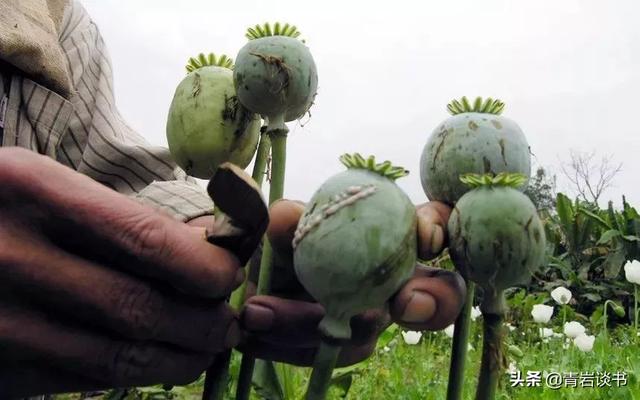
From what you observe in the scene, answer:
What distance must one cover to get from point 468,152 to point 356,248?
189 mm

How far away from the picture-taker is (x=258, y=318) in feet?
2.47

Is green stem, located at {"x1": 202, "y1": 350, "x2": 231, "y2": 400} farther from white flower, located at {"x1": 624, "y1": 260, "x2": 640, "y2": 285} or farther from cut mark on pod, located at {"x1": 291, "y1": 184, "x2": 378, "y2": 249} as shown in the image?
white flower, located at {"x1": 624, "y1": 260, "x2": 640, "y2": 285}

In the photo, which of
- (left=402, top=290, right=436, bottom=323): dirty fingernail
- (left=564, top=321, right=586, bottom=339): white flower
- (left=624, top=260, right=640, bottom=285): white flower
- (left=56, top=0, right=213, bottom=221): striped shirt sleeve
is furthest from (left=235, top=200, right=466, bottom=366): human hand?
(left=624, top=260, right=640, bottom=285): white flower

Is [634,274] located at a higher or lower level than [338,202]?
higher

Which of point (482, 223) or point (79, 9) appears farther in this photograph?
point (79, 9)

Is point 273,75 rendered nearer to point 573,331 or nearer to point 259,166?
point 259,166

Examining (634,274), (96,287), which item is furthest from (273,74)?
(634,274)

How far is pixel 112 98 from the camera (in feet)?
6.92

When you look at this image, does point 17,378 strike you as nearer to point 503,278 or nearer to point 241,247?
point 241,247

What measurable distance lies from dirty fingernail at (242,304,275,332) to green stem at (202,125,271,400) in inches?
1.6

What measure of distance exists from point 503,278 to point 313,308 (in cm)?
24

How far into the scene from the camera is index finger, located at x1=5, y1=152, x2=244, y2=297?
2.30 ft

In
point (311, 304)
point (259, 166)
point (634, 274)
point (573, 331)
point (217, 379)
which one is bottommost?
point (217, 379)

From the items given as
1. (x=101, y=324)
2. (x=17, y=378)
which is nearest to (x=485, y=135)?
(x=101, y=324)
